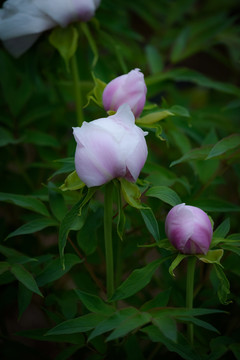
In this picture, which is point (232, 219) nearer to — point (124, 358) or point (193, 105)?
point (124, 358)

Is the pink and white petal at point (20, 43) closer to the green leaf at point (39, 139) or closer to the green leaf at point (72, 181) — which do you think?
the green leaf at point (39, 139)

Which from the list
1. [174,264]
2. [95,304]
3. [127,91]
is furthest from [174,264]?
[127,91]

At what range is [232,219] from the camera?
3.02 ft

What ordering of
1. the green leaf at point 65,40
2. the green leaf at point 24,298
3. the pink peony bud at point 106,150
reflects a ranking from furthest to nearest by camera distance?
the green leaf at point 65,40 → the green leaf at point 24,298 → the pink peony bud at point 106,150

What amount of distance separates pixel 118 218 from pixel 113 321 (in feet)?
0.38

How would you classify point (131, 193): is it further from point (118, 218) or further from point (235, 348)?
point (235, 348)

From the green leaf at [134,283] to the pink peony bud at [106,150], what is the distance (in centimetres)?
13

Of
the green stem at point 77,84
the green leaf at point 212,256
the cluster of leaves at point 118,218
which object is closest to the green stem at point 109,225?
the cluster of leaves at point 118,218

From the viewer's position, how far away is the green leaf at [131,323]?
1.52 ft

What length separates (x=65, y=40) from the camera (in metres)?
0.69

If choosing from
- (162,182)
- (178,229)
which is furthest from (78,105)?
(178,229)

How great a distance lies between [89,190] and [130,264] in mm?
354

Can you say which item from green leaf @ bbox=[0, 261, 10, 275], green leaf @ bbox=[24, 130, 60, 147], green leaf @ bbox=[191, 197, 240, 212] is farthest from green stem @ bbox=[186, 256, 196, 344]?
green leaf @ bbox=[24, 130, 60, 147]

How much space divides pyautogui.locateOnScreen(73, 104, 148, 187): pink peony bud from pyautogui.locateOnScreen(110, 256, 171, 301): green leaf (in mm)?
133
